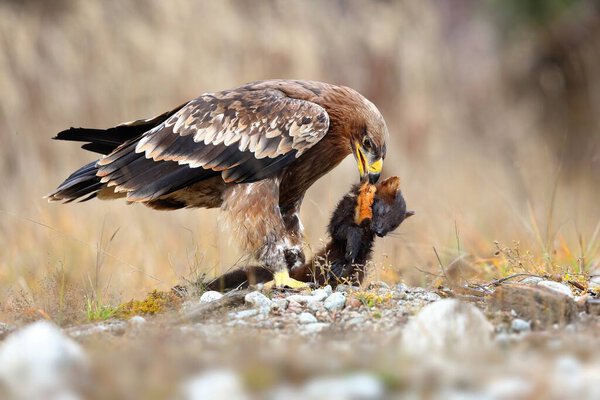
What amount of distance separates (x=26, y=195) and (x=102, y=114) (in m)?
1.26

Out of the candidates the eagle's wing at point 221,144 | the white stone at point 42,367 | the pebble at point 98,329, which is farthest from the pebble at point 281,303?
the white stone at point 42,367

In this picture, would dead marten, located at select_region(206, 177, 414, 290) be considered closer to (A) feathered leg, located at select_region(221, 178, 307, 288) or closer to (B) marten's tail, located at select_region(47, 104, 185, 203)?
(A) feathered leg, located at select_region(221, 178, 307, 288)

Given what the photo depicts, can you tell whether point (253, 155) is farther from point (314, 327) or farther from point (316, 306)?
point (314, 327)

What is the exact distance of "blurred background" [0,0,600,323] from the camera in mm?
6875

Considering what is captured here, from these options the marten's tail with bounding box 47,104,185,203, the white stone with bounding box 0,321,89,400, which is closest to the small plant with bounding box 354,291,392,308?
the white stone with bounding box 0,321,89,400

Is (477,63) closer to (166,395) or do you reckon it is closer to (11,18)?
(11,18)

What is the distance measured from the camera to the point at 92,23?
9.38 m

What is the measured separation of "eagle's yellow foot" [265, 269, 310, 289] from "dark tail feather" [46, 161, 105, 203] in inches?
48.2

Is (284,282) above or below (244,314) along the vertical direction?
below

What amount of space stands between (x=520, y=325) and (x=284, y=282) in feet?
5.20

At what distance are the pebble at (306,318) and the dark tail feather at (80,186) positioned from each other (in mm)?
1875

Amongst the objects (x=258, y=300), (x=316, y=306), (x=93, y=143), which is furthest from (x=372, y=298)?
(x=93, y=143)

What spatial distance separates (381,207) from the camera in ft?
16.5

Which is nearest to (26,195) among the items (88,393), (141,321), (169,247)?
(169,247)
